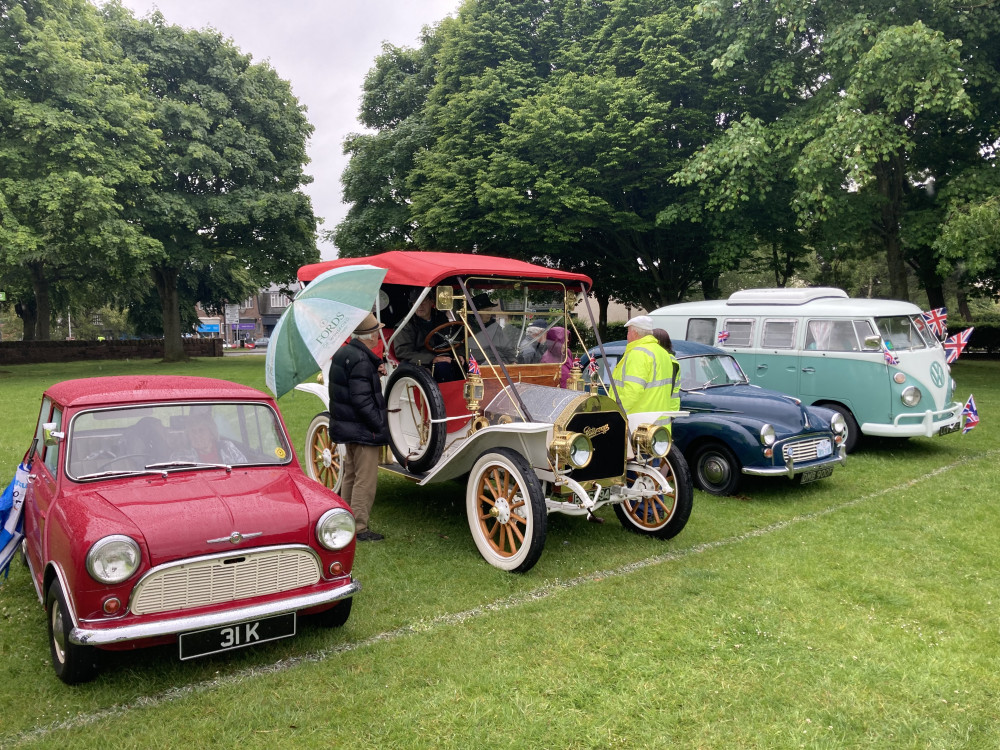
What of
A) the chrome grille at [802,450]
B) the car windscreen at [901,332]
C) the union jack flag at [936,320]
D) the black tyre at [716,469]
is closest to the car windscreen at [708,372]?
the black tyre at [716,469]

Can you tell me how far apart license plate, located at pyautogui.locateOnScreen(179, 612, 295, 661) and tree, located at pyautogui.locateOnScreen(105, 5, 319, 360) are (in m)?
25.8

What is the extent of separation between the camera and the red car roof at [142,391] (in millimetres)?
4645

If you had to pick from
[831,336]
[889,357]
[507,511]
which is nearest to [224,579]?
[507,511]

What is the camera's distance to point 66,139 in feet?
72.5

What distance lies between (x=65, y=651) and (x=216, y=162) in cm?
2801

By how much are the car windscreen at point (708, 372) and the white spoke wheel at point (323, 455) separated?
4477mm

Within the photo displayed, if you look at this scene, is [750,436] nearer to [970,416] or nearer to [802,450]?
[802,450]

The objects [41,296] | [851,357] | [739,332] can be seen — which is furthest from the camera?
[41,296]

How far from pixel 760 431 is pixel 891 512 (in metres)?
1.56

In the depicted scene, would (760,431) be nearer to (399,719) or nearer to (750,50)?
(399,719)

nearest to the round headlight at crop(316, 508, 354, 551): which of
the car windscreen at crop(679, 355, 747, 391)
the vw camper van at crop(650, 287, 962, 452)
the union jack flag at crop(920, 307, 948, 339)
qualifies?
the car windscreen at crop(679, 355, 747, 391)

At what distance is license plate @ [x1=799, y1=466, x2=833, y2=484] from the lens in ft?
26.9

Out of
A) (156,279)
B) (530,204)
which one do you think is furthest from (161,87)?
(530,204)

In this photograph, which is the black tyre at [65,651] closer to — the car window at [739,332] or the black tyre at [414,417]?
the black tyre at [414,417]
